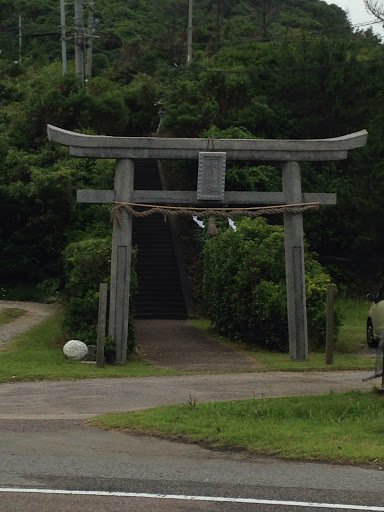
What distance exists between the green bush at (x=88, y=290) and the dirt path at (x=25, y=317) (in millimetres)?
1690

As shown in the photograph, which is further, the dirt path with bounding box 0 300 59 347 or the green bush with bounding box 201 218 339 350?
the dirt path with bounding box 0 300 59 347

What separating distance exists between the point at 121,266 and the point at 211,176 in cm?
231

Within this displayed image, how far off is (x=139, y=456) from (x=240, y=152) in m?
9.20

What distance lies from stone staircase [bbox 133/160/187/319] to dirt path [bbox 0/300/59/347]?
257cm

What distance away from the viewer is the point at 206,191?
17.0 meters

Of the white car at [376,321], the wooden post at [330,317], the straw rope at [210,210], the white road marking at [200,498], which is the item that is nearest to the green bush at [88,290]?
the straw rope at [210,210]

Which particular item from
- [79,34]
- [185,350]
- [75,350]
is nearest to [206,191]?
[75,350]

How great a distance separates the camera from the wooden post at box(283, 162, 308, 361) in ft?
57.1

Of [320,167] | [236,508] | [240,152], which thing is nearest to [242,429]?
[236,508]

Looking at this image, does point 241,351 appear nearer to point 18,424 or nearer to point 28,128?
point 18,424

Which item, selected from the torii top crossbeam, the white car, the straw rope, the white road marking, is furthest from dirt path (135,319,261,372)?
the white road marking

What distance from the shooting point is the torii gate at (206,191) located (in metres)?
17.0

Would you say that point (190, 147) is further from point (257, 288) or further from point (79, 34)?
point (79, 34)

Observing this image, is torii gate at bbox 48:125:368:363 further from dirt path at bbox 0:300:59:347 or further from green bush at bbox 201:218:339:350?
dirt path at bbox 0:300:59:347
